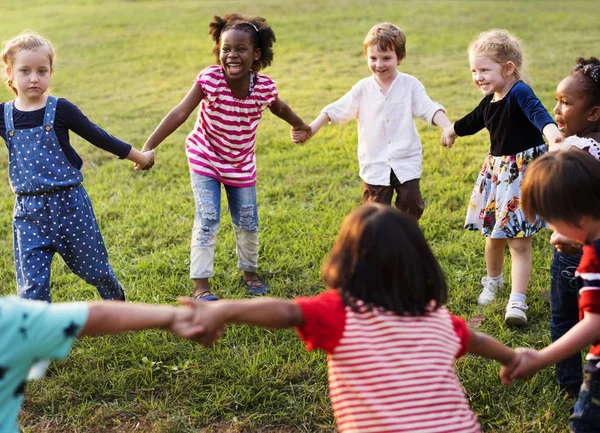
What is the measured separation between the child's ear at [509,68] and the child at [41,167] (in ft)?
7.29

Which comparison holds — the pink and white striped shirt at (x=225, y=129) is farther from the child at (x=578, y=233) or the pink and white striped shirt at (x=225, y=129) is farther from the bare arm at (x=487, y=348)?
the bare arm at (x=487, y=348)

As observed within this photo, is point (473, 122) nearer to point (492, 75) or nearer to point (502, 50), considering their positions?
point (492, 75)

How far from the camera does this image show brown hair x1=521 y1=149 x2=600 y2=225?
2332 mm

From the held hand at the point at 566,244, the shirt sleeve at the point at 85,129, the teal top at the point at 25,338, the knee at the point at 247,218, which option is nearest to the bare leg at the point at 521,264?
the held hand at the point at 566,244

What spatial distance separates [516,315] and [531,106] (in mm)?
1146

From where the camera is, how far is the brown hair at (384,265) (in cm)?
206

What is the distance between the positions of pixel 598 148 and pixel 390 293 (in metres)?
1.72

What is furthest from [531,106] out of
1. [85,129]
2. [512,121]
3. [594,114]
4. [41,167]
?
[41,167]

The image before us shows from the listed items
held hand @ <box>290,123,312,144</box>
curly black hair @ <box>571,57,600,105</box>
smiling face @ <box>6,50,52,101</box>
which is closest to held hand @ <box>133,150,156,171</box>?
smiling face @ <box>6,50,52,101</box>

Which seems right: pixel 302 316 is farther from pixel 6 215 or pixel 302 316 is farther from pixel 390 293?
pixel 6 215

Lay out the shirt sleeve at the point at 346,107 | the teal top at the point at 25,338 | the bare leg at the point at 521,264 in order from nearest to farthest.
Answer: the teal top at the point at 25,338 < the bare leg at the point at 521,264 < the shirt sleeve at the point at 346,107

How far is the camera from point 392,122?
176 inches

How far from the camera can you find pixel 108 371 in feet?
11.5

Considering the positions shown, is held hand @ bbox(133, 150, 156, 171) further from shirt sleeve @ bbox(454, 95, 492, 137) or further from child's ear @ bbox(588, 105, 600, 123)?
child's ear @ bbox(588, 105, 600, 123)
